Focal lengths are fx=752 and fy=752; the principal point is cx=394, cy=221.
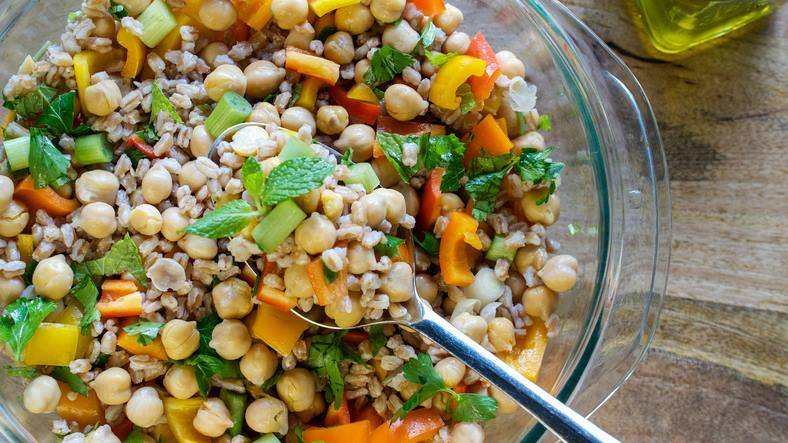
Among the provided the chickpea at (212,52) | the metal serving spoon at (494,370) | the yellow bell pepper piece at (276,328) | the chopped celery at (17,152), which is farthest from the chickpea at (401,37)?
the chopped celery at (17,152)

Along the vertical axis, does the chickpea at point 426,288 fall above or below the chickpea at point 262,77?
below

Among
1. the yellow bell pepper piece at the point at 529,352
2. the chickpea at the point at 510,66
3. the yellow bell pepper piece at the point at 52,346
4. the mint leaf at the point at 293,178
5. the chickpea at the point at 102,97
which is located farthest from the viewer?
the chickpea at the point at 510,66

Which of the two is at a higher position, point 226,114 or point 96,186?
point 226,114

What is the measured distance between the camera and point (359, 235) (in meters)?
1.79

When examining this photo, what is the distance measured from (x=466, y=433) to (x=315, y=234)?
700mm

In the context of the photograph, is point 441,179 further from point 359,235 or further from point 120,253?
point 120,253

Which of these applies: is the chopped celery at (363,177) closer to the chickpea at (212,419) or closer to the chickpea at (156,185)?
the chickpea at (156,185)

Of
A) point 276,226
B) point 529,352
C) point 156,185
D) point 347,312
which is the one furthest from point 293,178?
point 529,352

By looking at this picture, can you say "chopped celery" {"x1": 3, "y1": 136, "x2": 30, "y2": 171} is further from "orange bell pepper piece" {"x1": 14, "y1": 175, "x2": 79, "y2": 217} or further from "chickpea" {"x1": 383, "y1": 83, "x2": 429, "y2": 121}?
"chickpea" {"x1": 383, "y1": 83, "x2": 429, "y2": 121}

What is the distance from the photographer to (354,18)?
2.12 m

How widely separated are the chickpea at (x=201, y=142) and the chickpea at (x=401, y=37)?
565 millimetres

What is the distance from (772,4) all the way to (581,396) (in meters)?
1.41

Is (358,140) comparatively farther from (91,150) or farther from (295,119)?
(91,150)

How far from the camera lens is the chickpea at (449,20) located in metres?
2.18
